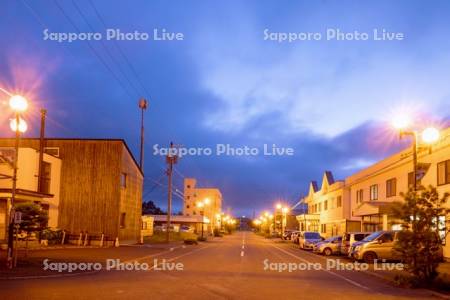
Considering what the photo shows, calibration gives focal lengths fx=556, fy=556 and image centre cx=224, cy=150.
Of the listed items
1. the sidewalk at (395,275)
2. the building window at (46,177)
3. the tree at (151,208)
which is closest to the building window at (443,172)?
the sidewalk at (395,275)

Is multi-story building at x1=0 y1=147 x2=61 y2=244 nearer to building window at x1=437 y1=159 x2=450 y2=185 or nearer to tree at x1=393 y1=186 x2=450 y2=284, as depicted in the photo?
tree at x1=393 y1=186 x2=450 y2=284

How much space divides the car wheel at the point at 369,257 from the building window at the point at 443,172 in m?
6.14

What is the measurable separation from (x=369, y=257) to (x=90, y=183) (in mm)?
24043

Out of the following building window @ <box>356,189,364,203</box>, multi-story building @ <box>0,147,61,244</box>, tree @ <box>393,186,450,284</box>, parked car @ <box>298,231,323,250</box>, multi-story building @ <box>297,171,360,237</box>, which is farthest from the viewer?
multi-story building @ <box>297,171,360,237</box>

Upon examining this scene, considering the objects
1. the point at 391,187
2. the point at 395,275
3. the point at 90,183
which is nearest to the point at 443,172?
the point at 391,187

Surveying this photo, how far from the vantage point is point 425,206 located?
17.6 metres

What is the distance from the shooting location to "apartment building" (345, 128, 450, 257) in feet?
99.7

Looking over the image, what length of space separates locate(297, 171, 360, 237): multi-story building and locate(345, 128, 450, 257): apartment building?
6.68 ft

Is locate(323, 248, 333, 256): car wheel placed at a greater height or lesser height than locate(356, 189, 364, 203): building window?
lesser

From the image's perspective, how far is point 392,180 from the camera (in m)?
41.7

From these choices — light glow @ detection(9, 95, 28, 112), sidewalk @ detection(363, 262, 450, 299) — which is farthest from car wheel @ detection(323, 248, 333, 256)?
light glow @ detection(9, 95, 28, 112)

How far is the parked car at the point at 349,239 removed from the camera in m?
33.4

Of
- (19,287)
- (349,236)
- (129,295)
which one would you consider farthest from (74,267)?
(349,236)

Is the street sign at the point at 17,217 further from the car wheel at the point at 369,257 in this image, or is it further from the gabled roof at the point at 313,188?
the gabled roof at the point at 313,188
